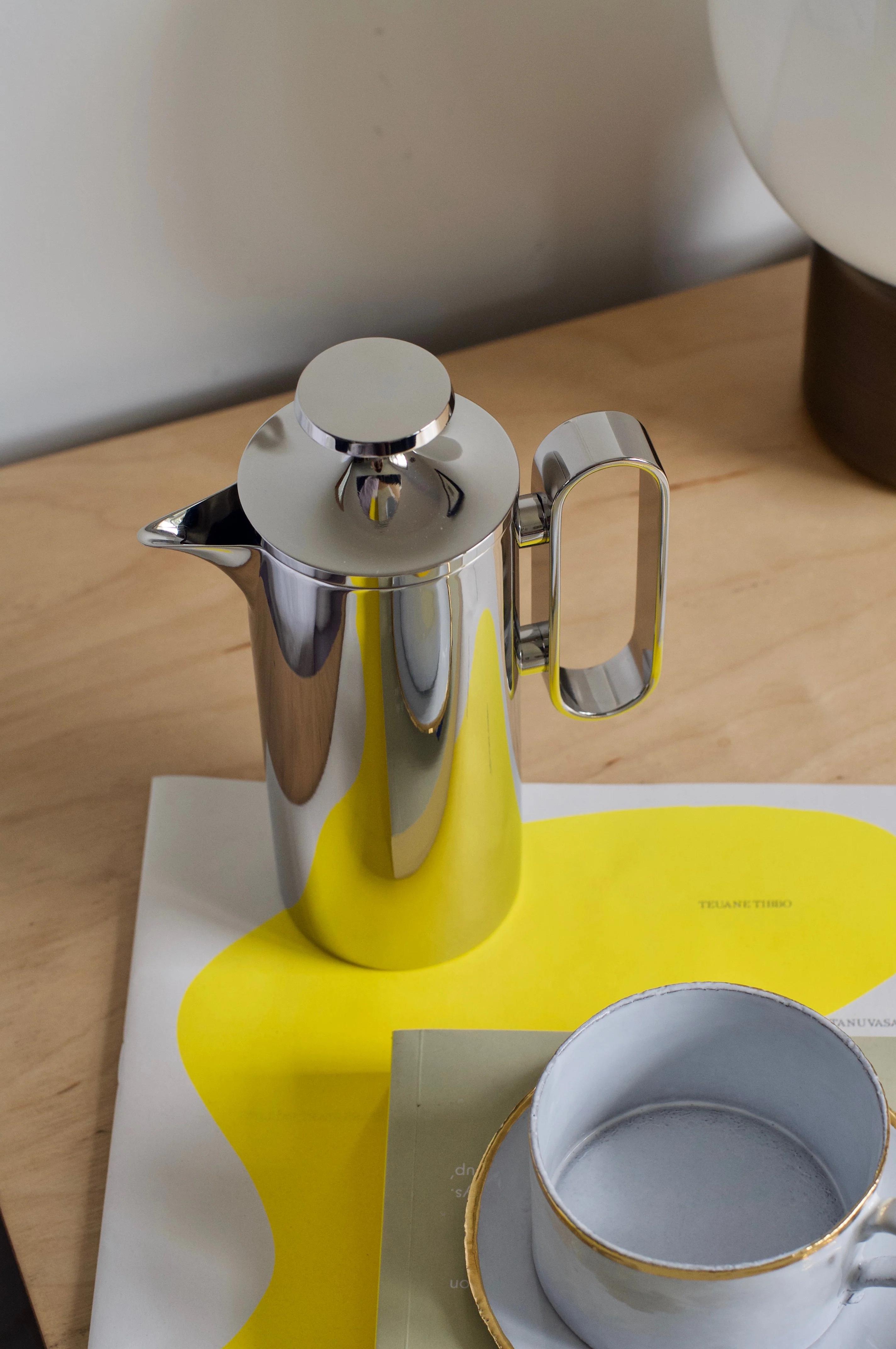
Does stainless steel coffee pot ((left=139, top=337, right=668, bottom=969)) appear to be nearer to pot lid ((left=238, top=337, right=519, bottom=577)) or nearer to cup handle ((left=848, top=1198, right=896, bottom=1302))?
pot lid ((left=238, top=337, right=519, bottom=577))

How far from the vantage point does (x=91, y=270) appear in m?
0.57

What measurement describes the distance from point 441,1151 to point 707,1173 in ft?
0.25

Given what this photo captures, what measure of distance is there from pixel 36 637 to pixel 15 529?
71mm

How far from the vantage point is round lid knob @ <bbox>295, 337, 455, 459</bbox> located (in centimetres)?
30

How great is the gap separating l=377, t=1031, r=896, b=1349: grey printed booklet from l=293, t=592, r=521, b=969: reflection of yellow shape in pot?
4cm

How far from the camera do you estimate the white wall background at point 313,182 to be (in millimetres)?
527

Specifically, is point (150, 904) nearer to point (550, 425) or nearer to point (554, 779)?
point (554, 779)

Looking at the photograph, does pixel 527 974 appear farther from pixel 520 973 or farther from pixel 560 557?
pixel 560 557

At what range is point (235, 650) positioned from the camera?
0.51 metres

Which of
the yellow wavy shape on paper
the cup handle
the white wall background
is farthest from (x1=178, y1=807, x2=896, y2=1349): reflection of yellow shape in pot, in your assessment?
the white wall background

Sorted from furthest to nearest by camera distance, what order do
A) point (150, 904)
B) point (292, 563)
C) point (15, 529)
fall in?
point (15, 529), point (150, 904), point (292, 563)

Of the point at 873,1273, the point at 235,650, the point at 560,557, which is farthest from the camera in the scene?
the point at 235,650

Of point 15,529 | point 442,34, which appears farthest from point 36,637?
point 442,34

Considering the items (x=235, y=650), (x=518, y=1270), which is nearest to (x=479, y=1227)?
(x=518, y=1270)
